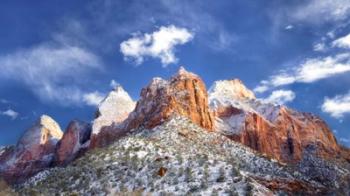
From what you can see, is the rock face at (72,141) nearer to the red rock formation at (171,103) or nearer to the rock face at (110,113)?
the rock face at (110,113)

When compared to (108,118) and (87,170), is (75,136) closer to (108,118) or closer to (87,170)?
(108,118)

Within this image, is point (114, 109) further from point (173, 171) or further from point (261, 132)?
point (173, 171)

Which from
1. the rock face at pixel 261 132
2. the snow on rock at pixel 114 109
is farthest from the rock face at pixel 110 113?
the rock face at pixel 261 132

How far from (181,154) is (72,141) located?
9238 centimetres

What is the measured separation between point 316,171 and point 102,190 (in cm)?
6911

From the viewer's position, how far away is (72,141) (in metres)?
191

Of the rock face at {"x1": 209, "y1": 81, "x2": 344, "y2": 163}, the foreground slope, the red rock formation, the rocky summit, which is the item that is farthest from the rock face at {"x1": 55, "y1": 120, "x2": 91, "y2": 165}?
the foreground slope

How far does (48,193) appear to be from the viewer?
101 m

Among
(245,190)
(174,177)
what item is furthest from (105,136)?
(245,190)

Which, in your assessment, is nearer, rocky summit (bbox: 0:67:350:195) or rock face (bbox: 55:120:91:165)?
rocky summit (bbox: 0:67:350:195)

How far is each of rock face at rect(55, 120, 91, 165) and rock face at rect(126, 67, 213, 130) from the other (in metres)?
36.7

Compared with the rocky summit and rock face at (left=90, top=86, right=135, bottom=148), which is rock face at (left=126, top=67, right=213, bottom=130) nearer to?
the rocky summit

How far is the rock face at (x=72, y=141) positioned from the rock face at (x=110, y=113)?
782cm

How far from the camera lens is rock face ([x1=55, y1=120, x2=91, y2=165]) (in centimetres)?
18549
